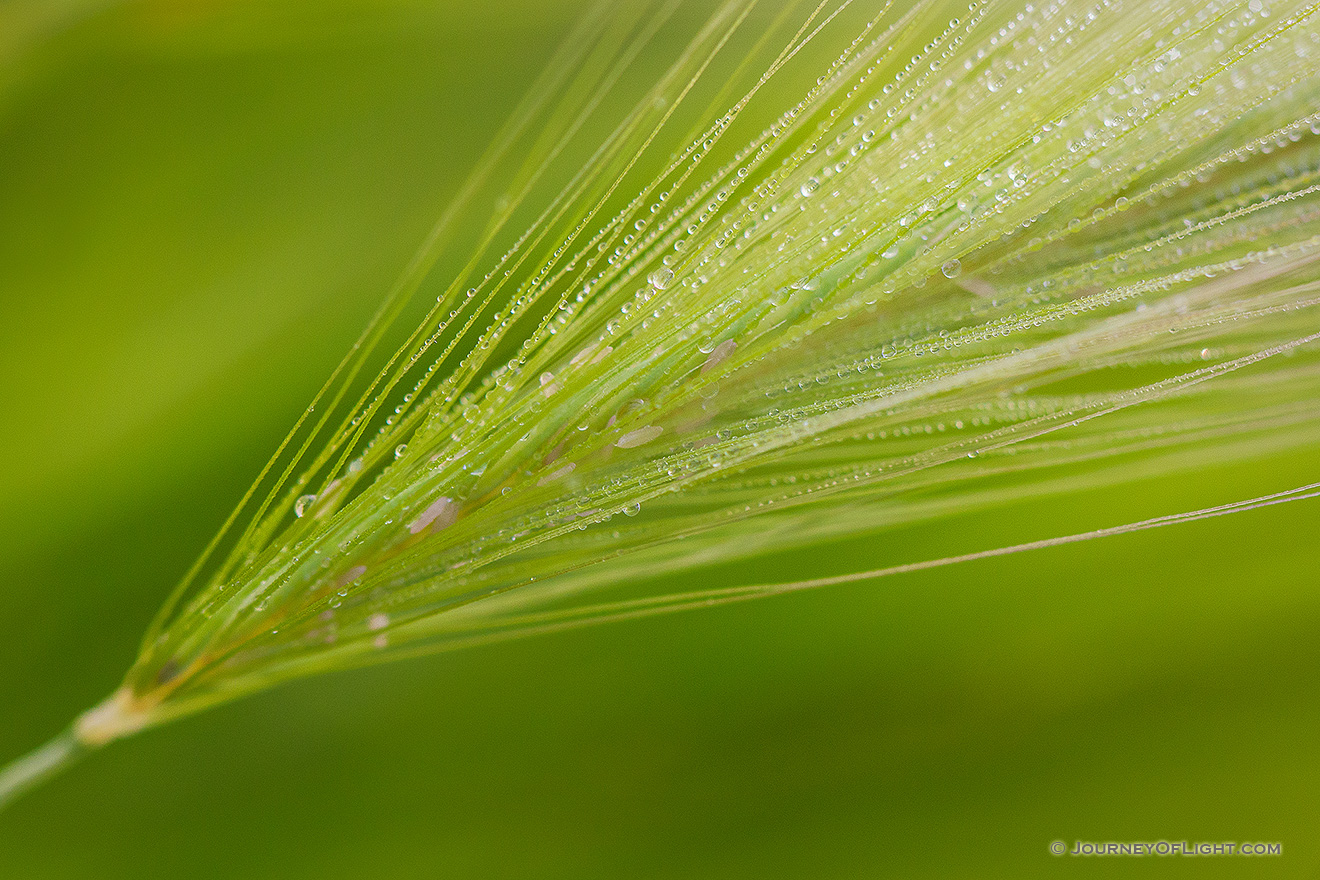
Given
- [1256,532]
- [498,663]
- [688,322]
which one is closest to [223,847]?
[498,663]

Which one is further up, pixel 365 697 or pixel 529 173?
pixel 529 173

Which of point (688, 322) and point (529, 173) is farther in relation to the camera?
point (529, 173)

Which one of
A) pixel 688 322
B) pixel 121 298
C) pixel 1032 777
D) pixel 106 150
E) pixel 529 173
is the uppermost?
pixel 106 150

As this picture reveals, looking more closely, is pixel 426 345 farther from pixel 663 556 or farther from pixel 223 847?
pixel 223 847

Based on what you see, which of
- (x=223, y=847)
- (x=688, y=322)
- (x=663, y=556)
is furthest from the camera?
(x=223, y=847)

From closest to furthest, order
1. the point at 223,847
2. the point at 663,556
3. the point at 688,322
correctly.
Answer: the point at 688,322, the point at 663,556, the point at 223,847

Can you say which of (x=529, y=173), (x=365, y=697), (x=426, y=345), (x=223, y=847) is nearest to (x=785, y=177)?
(x=426, y=345)
